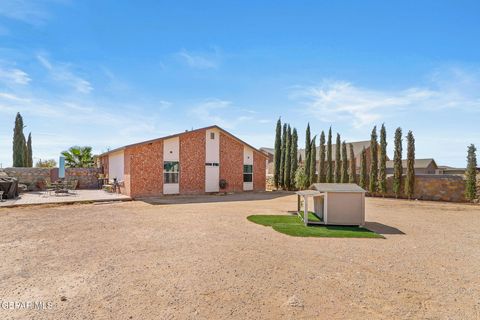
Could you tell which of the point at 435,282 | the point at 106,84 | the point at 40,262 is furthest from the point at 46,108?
the point at 435,282

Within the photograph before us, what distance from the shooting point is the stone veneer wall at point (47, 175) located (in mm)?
18450

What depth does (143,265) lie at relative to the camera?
5.01m

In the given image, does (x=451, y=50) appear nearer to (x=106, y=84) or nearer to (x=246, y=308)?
(x=246, y=308)

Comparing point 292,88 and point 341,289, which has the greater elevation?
point 292,88

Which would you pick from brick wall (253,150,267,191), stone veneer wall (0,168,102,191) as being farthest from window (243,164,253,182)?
stone veneer wall (0,168,102,191)

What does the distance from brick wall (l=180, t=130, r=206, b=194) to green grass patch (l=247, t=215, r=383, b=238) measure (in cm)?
888

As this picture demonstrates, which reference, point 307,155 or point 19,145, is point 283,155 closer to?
point 307,155

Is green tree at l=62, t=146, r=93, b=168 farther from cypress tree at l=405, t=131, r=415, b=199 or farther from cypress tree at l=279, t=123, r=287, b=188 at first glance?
cypress tree at l=405, t=131, r=415, b=199

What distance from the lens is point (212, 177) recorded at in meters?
19.3

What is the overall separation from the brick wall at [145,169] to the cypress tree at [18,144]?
1507 cm

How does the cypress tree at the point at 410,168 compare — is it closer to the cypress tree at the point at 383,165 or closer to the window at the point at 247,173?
the cypress tree at the point at 383,165

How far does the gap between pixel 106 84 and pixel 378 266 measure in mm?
14802

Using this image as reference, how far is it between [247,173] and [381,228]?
13.0 meters

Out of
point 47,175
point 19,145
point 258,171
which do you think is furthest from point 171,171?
point 19,145
